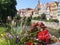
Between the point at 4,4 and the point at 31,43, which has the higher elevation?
the point at 31,43

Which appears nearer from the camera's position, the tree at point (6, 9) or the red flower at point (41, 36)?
the red flower at point (41, 36)

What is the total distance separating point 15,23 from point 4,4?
2524 centimetres

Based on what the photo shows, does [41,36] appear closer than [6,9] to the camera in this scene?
Yes

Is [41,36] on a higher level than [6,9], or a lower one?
higher

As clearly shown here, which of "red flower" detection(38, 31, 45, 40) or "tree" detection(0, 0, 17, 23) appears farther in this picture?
"tree" detection(0, 0, 17, 23)

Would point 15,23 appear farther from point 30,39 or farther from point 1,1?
point 1,1

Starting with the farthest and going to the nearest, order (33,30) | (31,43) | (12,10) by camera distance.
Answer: (12,10) < (33,30) < (31,43)

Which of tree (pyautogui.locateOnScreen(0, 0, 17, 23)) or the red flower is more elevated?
the red flower

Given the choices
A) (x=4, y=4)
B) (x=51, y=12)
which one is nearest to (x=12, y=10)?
(x=4, y=4)

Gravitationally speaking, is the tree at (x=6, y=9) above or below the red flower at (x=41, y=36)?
below

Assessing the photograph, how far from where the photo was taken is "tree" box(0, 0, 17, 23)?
2642cm

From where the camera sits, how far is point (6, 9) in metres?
26.5

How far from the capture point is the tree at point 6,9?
26.4 meters

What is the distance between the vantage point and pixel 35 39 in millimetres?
2209
